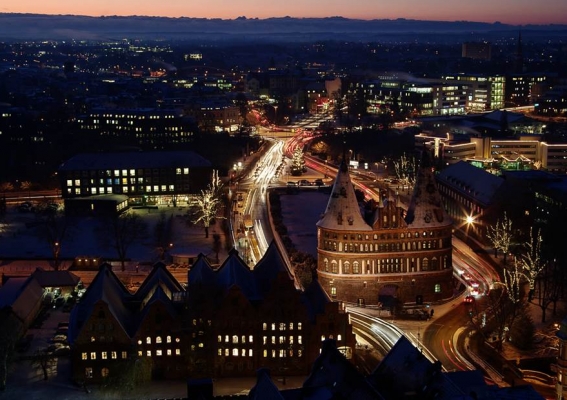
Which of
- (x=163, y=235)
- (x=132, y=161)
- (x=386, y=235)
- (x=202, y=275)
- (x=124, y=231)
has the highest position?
(x=386, y=235)

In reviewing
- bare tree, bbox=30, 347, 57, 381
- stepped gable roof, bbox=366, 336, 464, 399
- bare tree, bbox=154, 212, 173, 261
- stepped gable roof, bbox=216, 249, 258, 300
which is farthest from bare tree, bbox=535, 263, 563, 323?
bare tree, bbox=30, 347, 57, 381

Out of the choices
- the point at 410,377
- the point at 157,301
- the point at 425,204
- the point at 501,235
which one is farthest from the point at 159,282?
the point at 501,235

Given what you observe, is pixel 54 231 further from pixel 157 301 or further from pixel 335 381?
pixel 335 381

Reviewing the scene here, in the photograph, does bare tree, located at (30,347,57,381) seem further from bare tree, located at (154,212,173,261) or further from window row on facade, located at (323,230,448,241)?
bare tree, located at (154,212,173,261)

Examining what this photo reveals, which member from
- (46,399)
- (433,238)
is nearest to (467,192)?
(433,238)

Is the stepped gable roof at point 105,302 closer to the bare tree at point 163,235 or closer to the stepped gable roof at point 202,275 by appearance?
the stepped gable roof at point 202,275

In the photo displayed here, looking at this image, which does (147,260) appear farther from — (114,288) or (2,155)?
(2,155)
